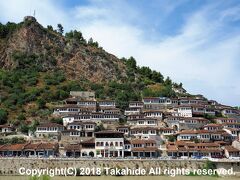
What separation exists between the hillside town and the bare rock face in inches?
961

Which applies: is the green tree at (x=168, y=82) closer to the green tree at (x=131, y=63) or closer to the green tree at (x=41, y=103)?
the green tree at (x=131, y=63)

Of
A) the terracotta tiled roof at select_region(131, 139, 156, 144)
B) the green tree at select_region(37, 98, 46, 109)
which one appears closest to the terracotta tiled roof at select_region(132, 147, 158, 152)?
the terracotta tiled roof at select_region(131, 139, 156, 144)

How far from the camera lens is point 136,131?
221 ft

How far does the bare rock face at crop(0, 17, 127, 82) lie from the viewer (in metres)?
108

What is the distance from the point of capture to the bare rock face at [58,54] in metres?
108

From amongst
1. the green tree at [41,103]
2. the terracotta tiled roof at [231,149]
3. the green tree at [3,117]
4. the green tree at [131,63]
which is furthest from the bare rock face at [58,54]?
the terracotta tiled roof at [231,149]

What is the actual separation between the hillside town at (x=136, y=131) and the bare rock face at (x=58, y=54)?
2440 cm

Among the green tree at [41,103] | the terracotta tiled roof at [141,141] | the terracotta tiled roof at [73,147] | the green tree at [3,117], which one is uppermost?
the green tree at [41,103]

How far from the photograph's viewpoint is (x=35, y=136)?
66000 mm

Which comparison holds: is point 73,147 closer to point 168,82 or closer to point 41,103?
point 41,103

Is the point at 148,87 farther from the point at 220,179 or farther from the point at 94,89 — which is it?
the point at 220,179

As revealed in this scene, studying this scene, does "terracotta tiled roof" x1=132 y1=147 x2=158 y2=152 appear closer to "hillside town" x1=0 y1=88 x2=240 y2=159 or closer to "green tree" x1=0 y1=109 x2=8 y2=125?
"hillside town" x1=0 y1=88 x2=240 y2=159

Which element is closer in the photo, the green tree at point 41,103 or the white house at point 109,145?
the white house at point 109,145

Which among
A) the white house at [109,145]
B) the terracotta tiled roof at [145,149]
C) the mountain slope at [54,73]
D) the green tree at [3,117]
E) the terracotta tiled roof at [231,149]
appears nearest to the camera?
the terracotta tiled roof at [231,149]
